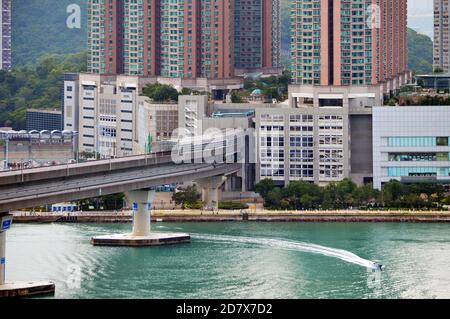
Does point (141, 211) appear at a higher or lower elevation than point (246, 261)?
higher

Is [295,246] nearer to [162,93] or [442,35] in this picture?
[162,93]

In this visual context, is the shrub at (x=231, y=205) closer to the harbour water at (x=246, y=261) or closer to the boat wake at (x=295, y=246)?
the harbour water at (x=246, y=261)

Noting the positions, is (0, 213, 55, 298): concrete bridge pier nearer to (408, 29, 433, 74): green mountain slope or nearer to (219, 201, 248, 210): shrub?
(219, 201, 248, 210): shrub

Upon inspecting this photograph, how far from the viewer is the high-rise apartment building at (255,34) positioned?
131 ft

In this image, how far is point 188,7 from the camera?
116 feet

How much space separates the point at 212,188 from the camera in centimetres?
2598

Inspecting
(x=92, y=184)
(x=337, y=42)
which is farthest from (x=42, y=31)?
(x=92, y=184)

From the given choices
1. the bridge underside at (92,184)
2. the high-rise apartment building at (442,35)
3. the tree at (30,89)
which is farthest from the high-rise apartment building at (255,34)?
the bridge underside at (92,184)

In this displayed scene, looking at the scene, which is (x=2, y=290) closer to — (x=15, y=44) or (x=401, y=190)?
(x=401, y=190)

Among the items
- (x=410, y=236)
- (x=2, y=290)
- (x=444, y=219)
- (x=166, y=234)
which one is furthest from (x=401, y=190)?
(x=2, y=290)

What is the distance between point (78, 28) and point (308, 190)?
127 feet

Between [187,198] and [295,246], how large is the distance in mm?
7808

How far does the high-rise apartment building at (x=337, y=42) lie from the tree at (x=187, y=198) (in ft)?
14.6

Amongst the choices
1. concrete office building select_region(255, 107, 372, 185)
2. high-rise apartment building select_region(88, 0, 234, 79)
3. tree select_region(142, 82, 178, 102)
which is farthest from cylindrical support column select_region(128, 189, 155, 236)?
high-rise apartment building select_region(88, 0, 234, 79)
